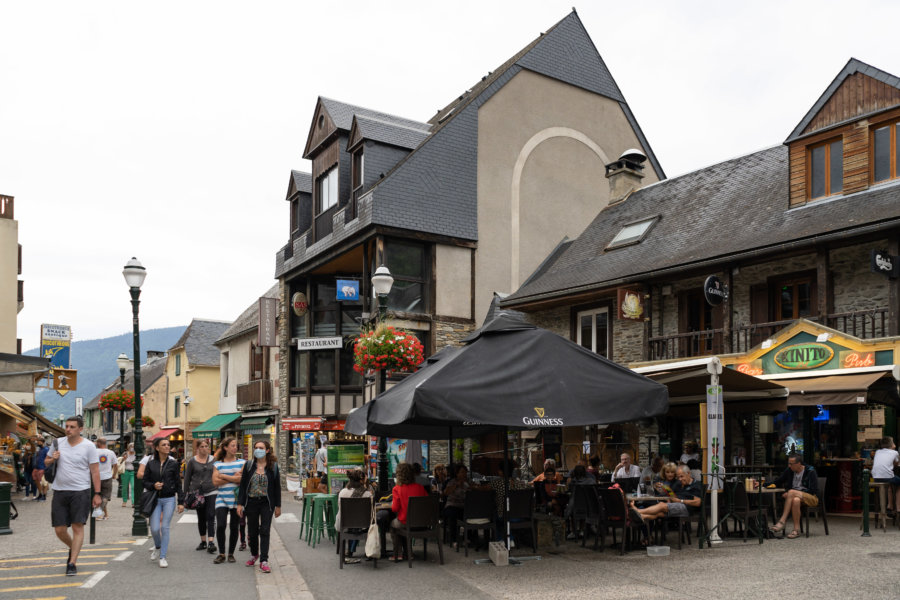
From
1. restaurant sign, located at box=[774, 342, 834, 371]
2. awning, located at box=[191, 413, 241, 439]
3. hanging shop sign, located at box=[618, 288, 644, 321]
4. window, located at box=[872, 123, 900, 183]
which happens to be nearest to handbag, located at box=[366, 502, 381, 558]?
restaurant sign, located at box=[774, 342, 834, 371]

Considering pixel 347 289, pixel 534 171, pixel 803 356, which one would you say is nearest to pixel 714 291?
pixel 803 356

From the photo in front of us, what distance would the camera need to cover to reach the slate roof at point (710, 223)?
15.7 meters

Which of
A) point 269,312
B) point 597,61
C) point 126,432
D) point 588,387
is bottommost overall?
point 126,432

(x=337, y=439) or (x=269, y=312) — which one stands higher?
(x=269, y=312)

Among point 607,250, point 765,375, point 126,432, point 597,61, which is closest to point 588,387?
point 765,375

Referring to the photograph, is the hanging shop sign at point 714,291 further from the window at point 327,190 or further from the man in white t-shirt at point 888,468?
the window at point 327,190

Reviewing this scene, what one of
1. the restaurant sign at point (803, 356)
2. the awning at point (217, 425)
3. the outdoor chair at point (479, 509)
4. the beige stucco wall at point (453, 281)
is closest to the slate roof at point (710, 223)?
the beige stucco wall at point (453, 281)

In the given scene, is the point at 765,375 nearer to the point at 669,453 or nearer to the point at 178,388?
the point at 669,453

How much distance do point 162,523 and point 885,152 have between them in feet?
47.0

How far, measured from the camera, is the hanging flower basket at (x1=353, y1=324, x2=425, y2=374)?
604 inches

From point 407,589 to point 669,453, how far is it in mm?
11375

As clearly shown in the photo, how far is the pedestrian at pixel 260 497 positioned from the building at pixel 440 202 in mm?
13706

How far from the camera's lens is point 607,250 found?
22.6m

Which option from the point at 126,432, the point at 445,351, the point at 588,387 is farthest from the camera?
the point at 126,432
